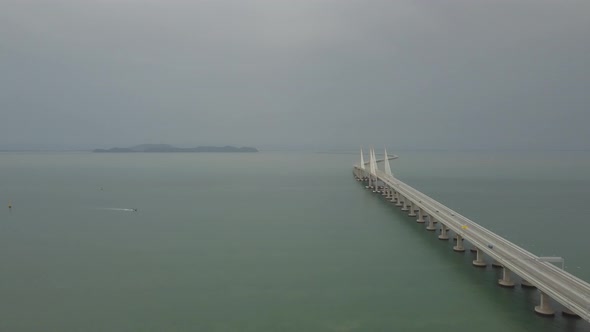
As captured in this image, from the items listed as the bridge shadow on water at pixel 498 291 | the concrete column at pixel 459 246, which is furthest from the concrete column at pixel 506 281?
the concrete column at pixel 459 246

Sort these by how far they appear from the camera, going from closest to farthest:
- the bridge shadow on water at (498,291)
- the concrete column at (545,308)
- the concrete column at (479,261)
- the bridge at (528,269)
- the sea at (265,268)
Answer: the bridge at (528,269) → the bridge shadow on water at (498,291) → the concrete column at (545,308) → the sea at (265,268) → the concrete column at (479,261)

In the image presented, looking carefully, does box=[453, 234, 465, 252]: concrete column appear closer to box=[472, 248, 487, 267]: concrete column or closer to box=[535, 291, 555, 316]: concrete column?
box=[472, 248, 487, 267]: concrete column

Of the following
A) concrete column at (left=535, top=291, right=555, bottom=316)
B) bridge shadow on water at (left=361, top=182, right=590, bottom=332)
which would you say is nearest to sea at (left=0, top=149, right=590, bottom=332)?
bridge shadow on water at (left=361, top=182, right=590, bottom=332)

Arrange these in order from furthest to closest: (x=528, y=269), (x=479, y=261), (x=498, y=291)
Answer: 1. (x=479, y=261)
2. (x=498, y=291)
3. (x=528, y=269)

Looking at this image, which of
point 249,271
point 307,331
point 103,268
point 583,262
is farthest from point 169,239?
point 583,262

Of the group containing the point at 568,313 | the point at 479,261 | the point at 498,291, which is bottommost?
the point at 498,291

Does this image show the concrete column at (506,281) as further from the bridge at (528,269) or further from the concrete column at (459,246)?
the concrete column at (459,246)

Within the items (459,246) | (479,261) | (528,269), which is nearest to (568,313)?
(528,269)

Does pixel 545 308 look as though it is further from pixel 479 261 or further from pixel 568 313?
pixel 479 261

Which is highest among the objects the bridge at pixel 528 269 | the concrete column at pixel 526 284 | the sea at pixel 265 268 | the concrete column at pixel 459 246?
the bridge at pixel 528 269
